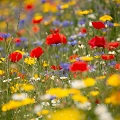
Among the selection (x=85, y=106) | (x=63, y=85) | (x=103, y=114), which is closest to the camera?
(x=103, y=114)

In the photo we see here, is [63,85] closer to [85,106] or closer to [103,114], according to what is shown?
[85,106]

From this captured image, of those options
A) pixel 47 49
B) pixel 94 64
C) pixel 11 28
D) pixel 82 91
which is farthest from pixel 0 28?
pixel 82 91

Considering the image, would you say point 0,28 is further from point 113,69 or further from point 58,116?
point 58,116

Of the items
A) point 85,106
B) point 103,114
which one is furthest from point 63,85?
point 103,114

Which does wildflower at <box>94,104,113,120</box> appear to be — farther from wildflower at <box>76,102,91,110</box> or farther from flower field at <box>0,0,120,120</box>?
wildflower at <box>76,102,91,110</box>

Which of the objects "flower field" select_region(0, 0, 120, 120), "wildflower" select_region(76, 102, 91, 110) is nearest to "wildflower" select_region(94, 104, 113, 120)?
"flower field" select_region(0, 0, 120, 120)

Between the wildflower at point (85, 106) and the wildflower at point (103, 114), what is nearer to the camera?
the wildflower at point (103, 114)

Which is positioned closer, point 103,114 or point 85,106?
point 103,114

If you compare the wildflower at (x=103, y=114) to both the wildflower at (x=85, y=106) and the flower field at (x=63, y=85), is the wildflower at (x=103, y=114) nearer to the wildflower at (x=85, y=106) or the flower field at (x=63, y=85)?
the flower field at (x=63, y=85)

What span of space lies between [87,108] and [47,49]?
5.86 ft

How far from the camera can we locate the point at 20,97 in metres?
2.15

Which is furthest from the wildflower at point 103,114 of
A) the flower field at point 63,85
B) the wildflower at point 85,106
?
the wildflower at point 85,106

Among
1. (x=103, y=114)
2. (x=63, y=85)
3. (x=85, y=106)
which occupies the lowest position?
(x=63, y=85)

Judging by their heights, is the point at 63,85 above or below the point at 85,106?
below
